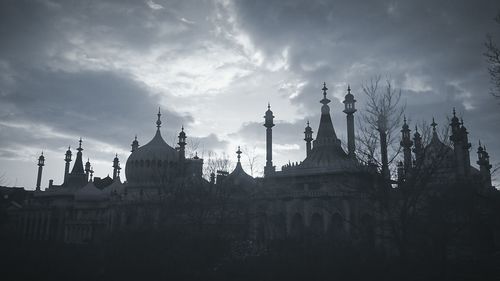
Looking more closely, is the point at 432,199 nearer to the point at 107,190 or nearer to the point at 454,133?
the point at 454,133

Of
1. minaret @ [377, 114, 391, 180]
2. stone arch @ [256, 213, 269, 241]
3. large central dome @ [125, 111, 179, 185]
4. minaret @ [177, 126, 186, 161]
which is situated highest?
minaret @ [177, 126, 186, 161]

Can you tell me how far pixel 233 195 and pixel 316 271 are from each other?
74.1 feet

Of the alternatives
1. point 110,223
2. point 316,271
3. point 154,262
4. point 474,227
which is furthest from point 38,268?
point 474,227

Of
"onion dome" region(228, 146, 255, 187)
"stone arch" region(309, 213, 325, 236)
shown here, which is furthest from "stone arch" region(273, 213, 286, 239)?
"onion dome" region(228, 146, 255, 187)

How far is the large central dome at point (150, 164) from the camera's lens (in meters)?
50.2

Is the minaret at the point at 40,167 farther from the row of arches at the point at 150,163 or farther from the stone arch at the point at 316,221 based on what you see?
the stone arch at the point at 316,221

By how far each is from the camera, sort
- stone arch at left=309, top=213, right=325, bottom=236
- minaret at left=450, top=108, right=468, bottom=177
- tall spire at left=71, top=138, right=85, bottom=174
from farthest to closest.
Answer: tall spire at left=71, top=138, right=85, bottom=174 → stone arch at left=309, top=213, right=325, bottom=236 → minaret at left=450, top=108, right=468, bottom=177

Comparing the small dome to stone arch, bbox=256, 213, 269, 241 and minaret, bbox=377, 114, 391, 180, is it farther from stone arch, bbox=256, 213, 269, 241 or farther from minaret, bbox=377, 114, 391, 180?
minaret, bbox=377, 114, 391, 180

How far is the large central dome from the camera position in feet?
165

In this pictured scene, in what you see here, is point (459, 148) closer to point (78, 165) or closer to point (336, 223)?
point (336, 223)

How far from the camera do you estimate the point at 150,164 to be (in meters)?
50.4

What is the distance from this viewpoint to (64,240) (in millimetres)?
57719

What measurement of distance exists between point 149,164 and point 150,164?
15cm

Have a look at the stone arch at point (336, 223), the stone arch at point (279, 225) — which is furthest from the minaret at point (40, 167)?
the stone arch at point (336, 223)
